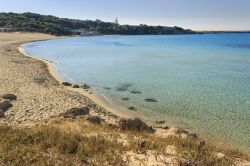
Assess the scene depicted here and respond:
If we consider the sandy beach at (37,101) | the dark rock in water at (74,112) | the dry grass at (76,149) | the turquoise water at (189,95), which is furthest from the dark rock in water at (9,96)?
the dry grass at (76,149)

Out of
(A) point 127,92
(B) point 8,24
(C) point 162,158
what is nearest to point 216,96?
(A) point 127,92

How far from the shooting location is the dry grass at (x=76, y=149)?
866cm

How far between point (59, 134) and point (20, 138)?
129 cm

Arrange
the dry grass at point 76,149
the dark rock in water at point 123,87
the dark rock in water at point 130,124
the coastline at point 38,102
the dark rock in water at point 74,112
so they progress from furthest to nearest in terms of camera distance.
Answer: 1. the dark rock in water at point 123,87
2. the coastline at point 38,102
3. the dark rock in water at point 74,112
4. the dark rock in water at point 130,124
5. the dry grass at point 76,149

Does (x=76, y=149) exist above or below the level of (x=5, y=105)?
above

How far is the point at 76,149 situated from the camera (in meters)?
9.57

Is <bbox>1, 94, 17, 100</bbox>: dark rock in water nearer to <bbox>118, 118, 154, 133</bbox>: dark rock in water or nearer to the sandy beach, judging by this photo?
the sandy beach

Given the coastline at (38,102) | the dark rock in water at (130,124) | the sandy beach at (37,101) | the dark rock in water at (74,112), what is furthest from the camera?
the sandy beach at (37,101)

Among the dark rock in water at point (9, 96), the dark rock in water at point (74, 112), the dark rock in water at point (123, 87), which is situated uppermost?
the dark rock in water at point (74, 112)

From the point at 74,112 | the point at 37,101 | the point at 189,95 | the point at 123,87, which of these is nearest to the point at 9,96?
the point at 37,101

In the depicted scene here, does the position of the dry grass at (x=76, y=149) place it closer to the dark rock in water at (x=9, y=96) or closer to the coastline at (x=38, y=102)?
the coastline at (x=38, y=102)

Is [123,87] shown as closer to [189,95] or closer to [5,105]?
[189,95]

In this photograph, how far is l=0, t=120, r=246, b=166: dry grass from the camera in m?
8.66

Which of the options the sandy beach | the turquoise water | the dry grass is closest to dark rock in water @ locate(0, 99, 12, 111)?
the sandy beach
